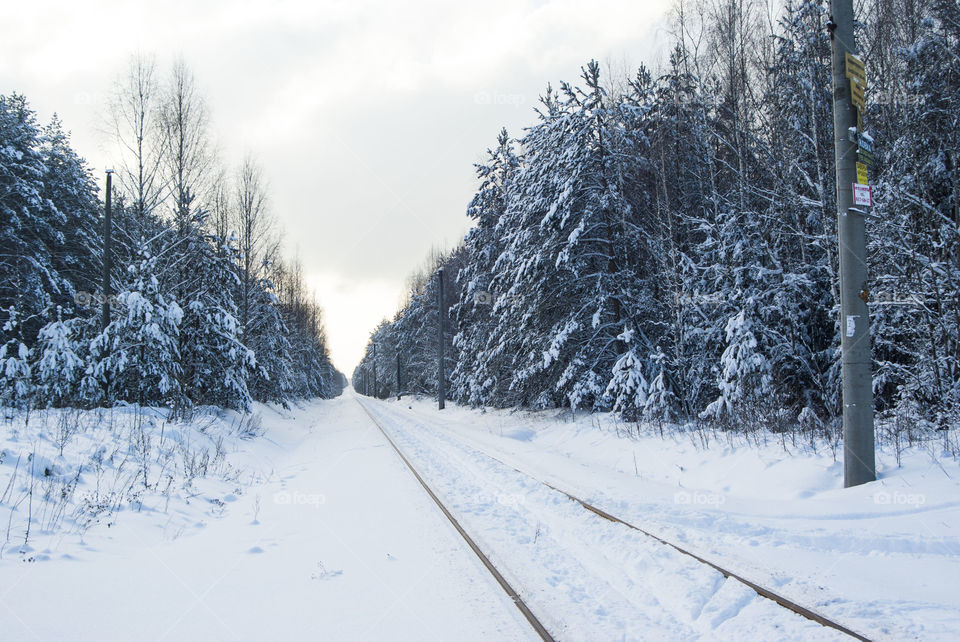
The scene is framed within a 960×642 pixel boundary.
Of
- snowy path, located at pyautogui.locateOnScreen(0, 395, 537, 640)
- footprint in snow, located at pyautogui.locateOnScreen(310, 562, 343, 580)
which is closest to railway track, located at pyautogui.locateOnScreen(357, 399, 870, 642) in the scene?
snowy path, located at pyautogui.locateOnScreen(0, 395, 537, 640)

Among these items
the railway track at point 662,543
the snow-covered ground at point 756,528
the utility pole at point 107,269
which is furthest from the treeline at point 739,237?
the utility pole at point 107,269

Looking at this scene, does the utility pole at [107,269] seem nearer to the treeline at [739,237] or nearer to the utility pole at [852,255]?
the treeline at [739,237]

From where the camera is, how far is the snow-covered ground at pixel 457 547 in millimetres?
3604

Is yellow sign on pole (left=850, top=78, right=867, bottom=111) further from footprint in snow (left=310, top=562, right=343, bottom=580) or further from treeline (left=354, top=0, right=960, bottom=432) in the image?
footprint in snow (left=310, top=562, right=343, bottom=580)

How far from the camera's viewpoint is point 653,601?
3967 millimetres

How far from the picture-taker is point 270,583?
14.6 feet

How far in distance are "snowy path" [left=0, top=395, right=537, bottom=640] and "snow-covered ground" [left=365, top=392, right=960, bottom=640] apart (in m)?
0.68

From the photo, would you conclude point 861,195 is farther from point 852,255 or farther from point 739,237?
point 739,237

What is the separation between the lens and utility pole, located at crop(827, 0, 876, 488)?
609 centimetres

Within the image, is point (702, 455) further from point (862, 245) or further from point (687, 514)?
point (862, 245)

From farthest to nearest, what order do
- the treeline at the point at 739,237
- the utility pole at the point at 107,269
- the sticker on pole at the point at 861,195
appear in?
the utility pole at the point at 107,269, the treeline at the point at 739,237, the sticker on pole at the point at 861,195

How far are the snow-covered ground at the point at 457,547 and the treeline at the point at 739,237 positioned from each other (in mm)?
2938

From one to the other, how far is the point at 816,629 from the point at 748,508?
10.6ft

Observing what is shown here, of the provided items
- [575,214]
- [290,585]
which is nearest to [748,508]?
[290,585]
